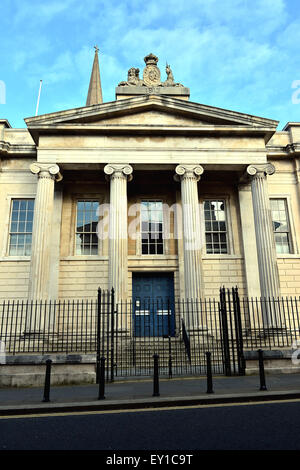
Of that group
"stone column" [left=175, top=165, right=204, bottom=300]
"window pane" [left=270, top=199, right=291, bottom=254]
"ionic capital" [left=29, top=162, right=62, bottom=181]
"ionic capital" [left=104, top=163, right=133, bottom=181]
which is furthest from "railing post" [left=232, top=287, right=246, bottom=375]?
"ionic capital" [left=29, top=162, right=62, bottom=181]

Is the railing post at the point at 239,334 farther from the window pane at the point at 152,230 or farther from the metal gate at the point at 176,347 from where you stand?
the window pane at the point at 152,230

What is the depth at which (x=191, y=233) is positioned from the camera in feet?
51.8

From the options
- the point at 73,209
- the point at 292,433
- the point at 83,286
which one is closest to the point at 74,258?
the point at 83,286

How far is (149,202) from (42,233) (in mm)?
5861

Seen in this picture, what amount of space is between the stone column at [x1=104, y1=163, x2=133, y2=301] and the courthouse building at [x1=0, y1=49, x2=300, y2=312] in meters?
0.05

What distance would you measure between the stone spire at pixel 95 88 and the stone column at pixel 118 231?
58.1 ft

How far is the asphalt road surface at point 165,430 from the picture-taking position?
4523mm

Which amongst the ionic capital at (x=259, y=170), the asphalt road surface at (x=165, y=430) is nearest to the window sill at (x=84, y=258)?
the ionic capital at (x=259, y=170)

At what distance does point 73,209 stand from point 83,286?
3953 millimetres

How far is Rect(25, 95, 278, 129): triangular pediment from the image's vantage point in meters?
16.8

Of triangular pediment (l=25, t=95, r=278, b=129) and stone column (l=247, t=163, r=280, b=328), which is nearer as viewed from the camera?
stone column (l=247, t=163, r=280, b=328)

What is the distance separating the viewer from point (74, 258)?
56.8ft

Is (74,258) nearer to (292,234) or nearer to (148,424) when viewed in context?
(292,234)

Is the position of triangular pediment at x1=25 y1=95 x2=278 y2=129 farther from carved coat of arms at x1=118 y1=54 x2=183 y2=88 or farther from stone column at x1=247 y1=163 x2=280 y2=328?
carved coat of arms at x1=118 y1=54 x2=183 y2=88
